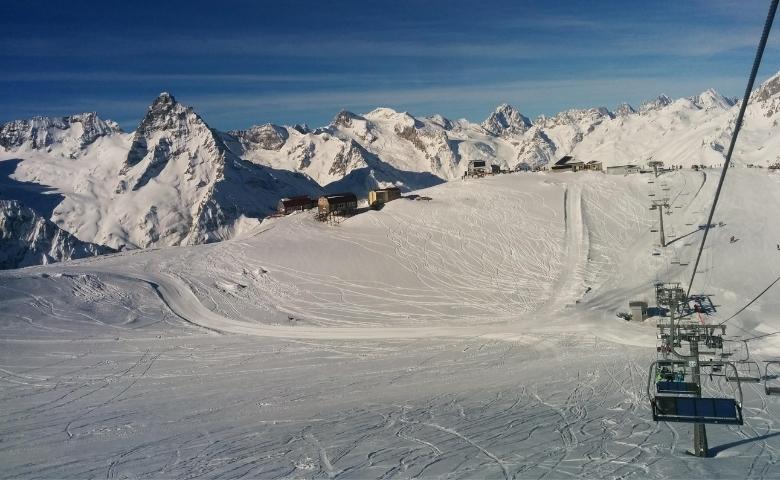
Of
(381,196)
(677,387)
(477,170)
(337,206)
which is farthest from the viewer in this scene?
(477,170)

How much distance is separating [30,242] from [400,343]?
162810 millimetres

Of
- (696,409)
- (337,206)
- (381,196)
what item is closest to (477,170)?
(381,196)

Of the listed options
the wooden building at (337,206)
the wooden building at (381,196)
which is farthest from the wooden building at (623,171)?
the wooden building at (337,206)

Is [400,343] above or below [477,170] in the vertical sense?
below

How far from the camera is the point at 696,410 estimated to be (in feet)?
52.8

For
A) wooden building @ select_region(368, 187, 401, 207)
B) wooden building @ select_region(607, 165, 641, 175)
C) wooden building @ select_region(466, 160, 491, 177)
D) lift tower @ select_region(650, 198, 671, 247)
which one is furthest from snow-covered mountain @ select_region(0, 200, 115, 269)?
lift tower @ select_region(650, 198, 671, 247)

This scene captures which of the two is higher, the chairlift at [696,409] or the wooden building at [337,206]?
the wooden building at [337,206]

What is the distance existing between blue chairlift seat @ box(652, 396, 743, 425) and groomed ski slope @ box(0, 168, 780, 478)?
198cm

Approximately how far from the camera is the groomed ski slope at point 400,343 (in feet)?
63.7

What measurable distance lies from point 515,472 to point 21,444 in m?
15.4

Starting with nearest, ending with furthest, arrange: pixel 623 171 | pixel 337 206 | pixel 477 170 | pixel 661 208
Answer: pixel 661 208 → pixel 337 206 → pixel 623 171 → pixel 477 170

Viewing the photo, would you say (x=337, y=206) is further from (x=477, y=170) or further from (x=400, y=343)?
(x=400, y=343)

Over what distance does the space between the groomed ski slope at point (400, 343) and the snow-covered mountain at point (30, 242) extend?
123 meters

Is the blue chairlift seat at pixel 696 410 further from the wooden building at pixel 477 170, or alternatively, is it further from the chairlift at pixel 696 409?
the wooden building at pixel 477 170
